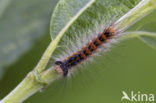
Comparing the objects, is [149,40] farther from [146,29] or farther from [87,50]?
→ [87,50]

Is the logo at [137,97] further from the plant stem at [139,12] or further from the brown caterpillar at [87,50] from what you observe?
the plant stem at [139,12]

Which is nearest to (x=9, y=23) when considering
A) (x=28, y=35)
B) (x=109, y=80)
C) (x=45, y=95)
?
(x=28, y=35)

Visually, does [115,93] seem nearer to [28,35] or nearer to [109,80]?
[109,80]

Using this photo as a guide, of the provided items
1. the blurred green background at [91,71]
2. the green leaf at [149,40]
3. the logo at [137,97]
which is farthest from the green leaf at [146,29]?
the logo at [137,97]

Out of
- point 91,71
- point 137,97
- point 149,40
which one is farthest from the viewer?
point 137,97

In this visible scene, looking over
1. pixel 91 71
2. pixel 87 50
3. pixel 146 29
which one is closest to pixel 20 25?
pixel 87 50

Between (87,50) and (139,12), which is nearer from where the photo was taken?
(139,12)

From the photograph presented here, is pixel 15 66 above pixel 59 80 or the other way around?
above
